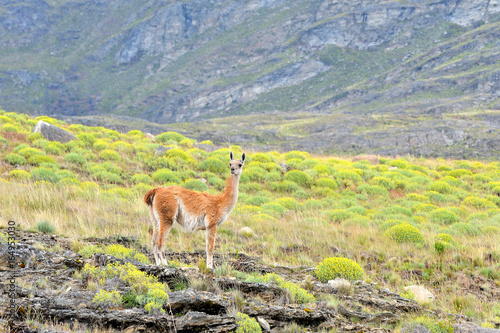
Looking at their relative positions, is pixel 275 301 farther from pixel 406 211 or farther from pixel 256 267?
pixel 406 211

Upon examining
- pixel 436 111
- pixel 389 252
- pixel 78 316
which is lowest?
pixel 389 252

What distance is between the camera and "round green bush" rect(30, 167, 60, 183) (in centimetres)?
1209

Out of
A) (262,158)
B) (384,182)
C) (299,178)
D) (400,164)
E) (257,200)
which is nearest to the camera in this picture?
(257,200)

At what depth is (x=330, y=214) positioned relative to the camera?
1323 centimetres

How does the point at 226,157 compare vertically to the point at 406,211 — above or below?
above

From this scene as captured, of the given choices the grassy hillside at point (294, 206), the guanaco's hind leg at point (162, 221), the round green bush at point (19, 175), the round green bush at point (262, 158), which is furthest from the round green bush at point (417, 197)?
the round green bush at point (19, 175)

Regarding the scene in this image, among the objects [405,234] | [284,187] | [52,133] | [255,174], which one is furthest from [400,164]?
[52,133]

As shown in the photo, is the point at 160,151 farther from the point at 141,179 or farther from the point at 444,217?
the point at 444,217

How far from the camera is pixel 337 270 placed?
6672 millimetres

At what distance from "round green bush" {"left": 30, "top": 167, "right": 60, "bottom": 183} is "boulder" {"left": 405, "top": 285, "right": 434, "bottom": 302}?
36.8ft

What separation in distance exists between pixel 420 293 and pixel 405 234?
363cm

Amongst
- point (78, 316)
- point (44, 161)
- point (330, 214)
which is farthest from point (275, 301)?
point (44, 161)

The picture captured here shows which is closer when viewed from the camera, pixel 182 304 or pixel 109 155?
pixel 182 304

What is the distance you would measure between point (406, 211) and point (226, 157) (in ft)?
29.7
